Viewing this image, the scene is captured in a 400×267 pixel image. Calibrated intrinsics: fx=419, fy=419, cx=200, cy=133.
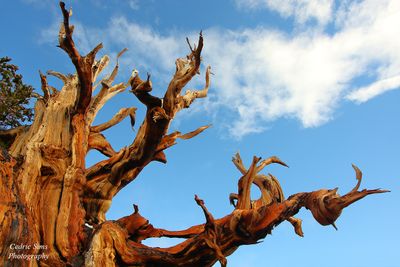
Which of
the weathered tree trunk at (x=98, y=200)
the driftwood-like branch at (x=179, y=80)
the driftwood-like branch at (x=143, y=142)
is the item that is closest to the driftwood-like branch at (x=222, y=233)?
the weathered tree trunk at (x=98, y=200)

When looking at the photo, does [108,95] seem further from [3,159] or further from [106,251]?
[106,251]

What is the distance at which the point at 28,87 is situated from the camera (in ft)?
29.2

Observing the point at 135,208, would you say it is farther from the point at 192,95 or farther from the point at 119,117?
the point at 119,117

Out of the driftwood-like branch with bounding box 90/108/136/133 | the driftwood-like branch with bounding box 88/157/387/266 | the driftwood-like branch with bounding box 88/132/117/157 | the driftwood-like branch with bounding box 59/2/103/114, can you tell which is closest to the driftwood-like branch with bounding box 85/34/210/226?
the driftwood-like branch with bounding box 88/132/117/157

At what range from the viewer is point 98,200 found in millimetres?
6355

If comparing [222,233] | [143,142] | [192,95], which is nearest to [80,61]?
[143,142]

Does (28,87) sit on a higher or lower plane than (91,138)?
higher

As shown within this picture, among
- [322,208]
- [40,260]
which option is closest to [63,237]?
[40,260]

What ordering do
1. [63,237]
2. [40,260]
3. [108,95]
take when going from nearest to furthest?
1. [40,260]
2. [63,237]
3. [108,95]

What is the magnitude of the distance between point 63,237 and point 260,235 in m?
2.53

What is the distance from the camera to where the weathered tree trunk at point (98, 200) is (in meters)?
5.11

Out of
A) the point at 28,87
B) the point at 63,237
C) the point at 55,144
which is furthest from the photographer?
the point at 28,87

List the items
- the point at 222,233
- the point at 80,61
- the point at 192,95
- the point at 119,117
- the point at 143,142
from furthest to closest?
the point at 119,117, the point at 192,95, the point at 143,142, the point at 80,61, the point at 222,233

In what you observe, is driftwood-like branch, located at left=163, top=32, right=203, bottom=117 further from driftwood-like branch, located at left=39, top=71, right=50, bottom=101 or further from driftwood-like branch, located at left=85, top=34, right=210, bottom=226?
driftwood-like branch, located at left=39, top=71, right=50, bottom=101
